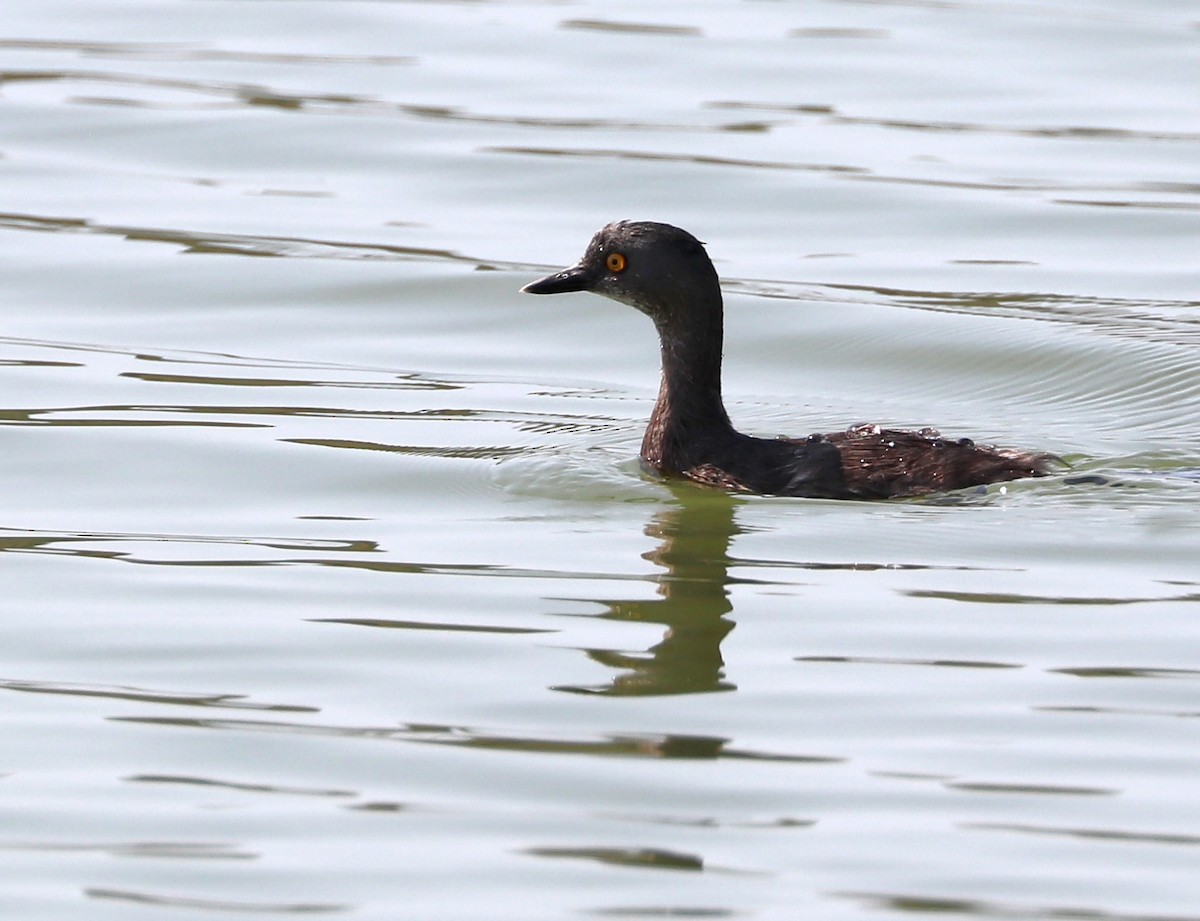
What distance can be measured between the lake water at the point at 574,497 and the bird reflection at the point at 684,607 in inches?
1.0

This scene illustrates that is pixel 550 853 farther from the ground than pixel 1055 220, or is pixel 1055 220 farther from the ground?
pixel 1055 220

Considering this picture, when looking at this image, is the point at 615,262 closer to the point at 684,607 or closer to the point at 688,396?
the point at 688,396

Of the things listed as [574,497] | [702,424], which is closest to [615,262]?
[702,424]

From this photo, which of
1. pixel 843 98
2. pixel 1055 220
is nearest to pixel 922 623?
pixel 1055 220

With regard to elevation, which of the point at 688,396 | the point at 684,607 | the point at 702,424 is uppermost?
the point at 688,396

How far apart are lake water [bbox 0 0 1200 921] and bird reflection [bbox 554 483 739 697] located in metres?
0.03

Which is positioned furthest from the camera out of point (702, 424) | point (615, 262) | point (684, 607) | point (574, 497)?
point (615, 262)

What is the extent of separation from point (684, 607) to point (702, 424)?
6.99ft

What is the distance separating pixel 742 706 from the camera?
688cm

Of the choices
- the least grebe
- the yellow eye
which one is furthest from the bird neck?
the yellow eye

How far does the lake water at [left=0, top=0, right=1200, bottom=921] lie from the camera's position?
5902 mm

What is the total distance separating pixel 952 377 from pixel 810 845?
6538 millimetres

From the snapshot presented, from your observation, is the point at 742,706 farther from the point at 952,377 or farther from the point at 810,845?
the point at 952,377

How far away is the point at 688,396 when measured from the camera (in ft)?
33.2
